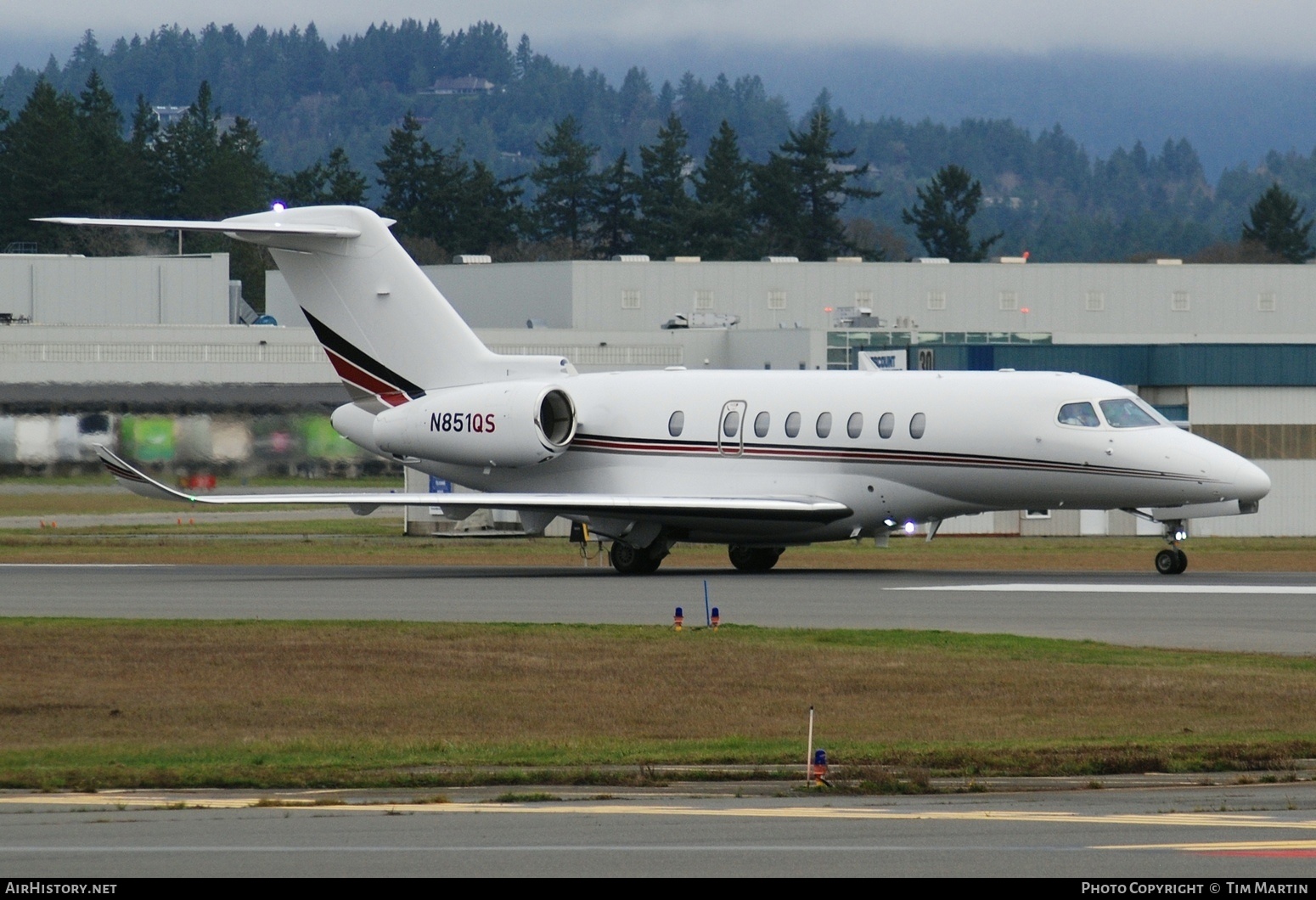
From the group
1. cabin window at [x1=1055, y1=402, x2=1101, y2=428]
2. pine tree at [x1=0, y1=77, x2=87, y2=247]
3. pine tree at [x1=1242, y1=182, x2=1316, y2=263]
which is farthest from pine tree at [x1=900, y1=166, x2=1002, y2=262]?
cabin window at [x1=1055, y1=402, x2=1101, y2=428]

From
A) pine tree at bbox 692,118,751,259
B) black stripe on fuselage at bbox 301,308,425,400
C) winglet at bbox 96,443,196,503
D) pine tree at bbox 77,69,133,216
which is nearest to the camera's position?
winglet at bbox 96,443,196,503

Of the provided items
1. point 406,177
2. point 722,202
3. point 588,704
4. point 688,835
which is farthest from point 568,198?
point 688,835

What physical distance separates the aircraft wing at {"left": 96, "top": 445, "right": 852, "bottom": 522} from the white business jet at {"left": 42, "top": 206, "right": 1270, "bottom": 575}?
43mm

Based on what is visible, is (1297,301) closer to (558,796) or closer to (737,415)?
(737,415)

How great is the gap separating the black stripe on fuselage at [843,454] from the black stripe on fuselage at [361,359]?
355 cm

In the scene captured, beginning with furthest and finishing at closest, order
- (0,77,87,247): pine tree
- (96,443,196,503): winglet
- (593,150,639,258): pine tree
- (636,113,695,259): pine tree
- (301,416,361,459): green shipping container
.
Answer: (593,150,639,258): pine tree, (636,113,695,259): pine tree, (0,77,87,247): pine tree, (301,416,361,459): green shipping container, (96,443,196,503): winglet

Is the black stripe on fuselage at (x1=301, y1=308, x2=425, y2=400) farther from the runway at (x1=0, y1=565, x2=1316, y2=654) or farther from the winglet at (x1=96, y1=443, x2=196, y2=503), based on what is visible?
the winglet at (x1=96, y1=443, x2=196, y2=503)

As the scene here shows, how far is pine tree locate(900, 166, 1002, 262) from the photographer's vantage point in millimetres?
143375

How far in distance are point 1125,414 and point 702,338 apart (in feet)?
132

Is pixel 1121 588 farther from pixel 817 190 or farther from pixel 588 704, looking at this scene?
pixel 817 190

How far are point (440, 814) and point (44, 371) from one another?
39966mm

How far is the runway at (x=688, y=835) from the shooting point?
10.0m

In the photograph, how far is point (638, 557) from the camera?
34.2 meters
